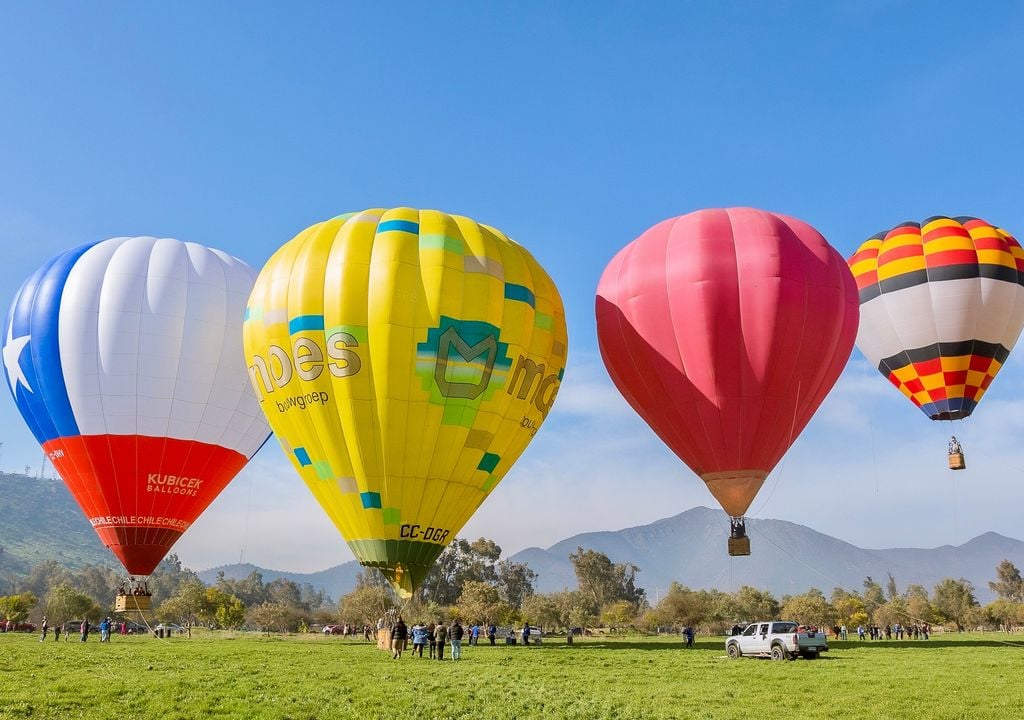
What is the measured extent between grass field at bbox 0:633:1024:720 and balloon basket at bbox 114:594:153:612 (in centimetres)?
644

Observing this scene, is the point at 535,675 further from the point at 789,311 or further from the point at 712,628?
the point at 712,628

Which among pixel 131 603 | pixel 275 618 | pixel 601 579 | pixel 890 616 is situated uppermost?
pixel 601 579

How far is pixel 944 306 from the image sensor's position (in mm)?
31953

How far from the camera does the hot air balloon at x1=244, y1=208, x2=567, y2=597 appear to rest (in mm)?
21422

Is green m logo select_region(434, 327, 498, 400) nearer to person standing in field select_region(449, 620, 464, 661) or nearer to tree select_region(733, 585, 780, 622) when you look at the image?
person standing in field select_region(449, 620, 464, 661)

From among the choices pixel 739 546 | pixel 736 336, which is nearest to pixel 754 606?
pixel 739 546

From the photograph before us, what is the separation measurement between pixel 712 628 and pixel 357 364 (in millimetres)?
62679

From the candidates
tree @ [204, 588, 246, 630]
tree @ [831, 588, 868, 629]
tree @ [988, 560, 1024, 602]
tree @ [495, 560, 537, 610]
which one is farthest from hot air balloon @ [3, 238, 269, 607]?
tree @ [988, 560, 1024, 602]

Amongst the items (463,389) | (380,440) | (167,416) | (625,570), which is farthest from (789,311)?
(625,570)

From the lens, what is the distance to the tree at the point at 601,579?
421ft

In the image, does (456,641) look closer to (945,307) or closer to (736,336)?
(736,336)

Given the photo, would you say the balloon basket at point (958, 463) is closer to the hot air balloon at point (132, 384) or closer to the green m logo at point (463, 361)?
the green m logo at point (463, 361)

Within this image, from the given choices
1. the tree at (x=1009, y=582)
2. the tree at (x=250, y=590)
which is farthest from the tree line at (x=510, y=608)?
the tree at (x=250, y=590)

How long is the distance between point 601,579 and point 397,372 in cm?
11605
